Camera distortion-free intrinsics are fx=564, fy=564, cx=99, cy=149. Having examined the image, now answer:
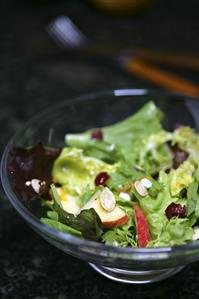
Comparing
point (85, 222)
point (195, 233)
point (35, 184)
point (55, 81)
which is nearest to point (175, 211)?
point (195, 233)

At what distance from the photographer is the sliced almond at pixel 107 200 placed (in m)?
0.93

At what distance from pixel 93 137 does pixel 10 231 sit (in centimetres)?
26

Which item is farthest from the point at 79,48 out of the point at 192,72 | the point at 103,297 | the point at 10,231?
the point at 103,297

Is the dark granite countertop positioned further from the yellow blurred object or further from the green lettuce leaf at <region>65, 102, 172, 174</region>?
the green lettuce leaf at <region>65, 102, 172, 174</region>

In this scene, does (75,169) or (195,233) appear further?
(75,169)

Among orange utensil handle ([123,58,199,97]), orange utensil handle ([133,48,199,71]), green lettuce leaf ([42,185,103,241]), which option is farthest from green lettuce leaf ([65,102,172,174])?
orange utensil handle ([133,48,199,71])

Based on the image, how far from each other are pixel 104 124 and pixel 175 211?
1.33 feet

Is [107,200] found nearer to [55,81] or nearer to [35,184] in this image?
[35,184]

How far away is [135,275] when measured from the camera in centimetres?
95

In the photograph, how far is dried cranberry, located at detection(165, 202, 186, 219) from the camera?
927 millimetres

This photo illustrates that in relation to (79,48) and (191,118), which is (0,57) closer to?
(79,48)

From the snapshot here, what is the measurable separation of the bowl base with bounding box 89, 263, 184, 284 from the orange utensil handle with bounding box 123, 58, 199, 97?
648 millimetres

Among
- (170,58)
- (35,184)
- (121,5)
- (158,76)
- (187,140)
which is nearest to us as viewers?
(35,184)

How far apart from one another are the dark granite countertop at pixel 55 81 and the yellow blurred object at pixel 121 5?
0.03 meters
